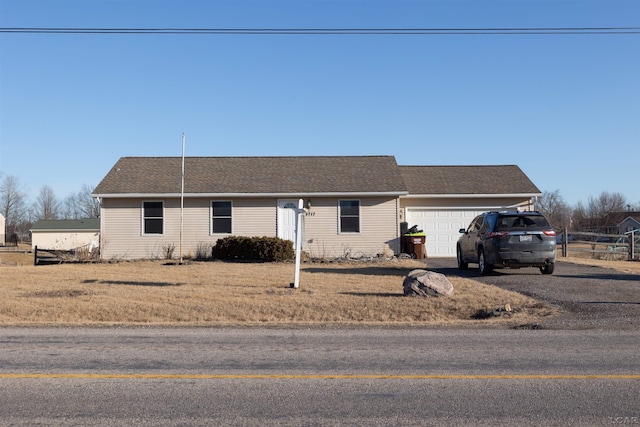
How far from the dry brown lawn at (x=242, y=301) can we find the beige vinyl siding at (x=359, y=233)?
7.57 meters

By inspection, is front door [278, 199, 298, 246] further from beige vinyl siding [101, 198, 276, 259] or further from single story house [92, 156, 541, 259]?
beige vinyl siding [101, 198, 276, 259]

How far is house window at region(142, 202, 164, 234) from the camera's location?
1003 inches

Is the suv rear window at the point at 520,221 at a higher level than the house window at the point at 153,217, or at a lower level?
lower

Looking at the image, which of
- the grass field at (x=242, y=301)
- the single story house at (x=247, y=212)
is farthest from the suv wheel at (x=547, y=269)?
the single story house at (x=247, y=212)

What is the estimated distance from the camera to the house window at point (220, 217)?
83.6 feet

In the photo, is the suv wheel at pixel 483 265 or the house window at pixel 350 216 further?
the house window at pixel 350 216

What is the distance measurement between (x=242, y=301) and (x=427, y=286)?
12.7ft

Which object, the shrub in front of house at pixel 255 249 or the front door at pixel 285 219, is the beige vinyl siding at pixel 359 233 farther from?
the shrub in front of house at pixel 255 249

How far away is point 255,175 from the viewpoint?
27141mm

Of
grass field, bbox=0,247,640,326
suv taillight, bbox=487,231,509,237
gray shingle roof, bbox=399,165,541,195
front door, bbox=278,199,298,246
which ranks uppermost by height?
gray shingle roof, bbox=399,165,541,195

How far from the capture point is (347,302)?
12297mm

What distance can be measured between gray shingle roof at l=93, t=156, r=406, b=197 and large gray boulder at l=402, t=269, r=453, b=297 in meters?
12.3

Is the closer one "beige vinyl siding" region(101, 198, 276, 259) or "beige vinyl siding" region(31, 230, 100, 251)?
"beige vinyl siding" region(101, 198, 276, 259)

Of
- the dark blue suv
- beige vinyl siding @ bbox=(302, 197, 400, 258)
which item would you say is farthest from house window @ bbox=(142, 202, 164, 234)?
the dark blue suv
